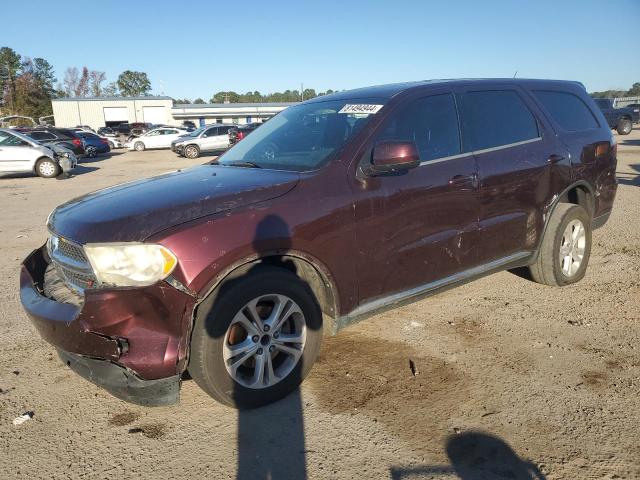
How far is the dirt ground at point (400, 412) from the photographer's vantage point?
2439 mm

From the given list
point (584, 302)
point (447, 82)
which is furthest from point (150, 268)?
point (584, 302)

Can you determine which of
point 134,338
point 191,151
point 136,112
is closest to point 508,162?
point 134,338

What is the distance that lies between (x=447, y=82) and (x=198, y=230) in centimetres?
250

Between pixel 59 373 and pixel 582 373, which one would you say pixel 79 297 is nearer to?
pixel 59 373

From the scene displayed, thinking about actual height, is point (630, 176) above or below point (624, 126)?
below

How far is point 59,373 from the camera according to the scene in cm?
344

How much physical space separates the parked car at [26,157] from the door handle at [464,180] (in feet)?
53.0

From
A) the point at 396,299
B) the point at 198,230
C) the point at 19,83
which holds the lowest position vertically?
the point at 396,299

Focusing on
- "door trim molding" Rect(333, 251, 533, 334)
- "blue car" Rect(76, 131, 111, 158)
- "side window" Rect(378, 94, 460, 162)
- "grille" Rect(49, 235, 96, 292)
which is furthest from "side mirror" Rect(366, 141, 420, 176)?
"blue car" Rect(76, 131, 111, 158)

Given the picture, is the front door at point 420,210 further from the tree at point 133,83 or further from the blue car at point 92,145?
the tree at point 133,83

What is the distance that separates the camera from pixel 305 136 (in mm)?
3746

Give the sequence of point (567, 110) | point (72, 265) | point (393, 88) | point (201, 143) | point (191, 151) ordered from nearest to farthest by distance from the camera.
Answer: point (72, 265) → point (393, 88) → point (567, 110) → point (191, 151) → point (201, 143)

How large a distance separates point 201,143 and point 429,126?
77.9 ft

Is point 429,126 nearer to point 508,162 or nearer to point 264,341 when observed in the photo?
point 508,162
